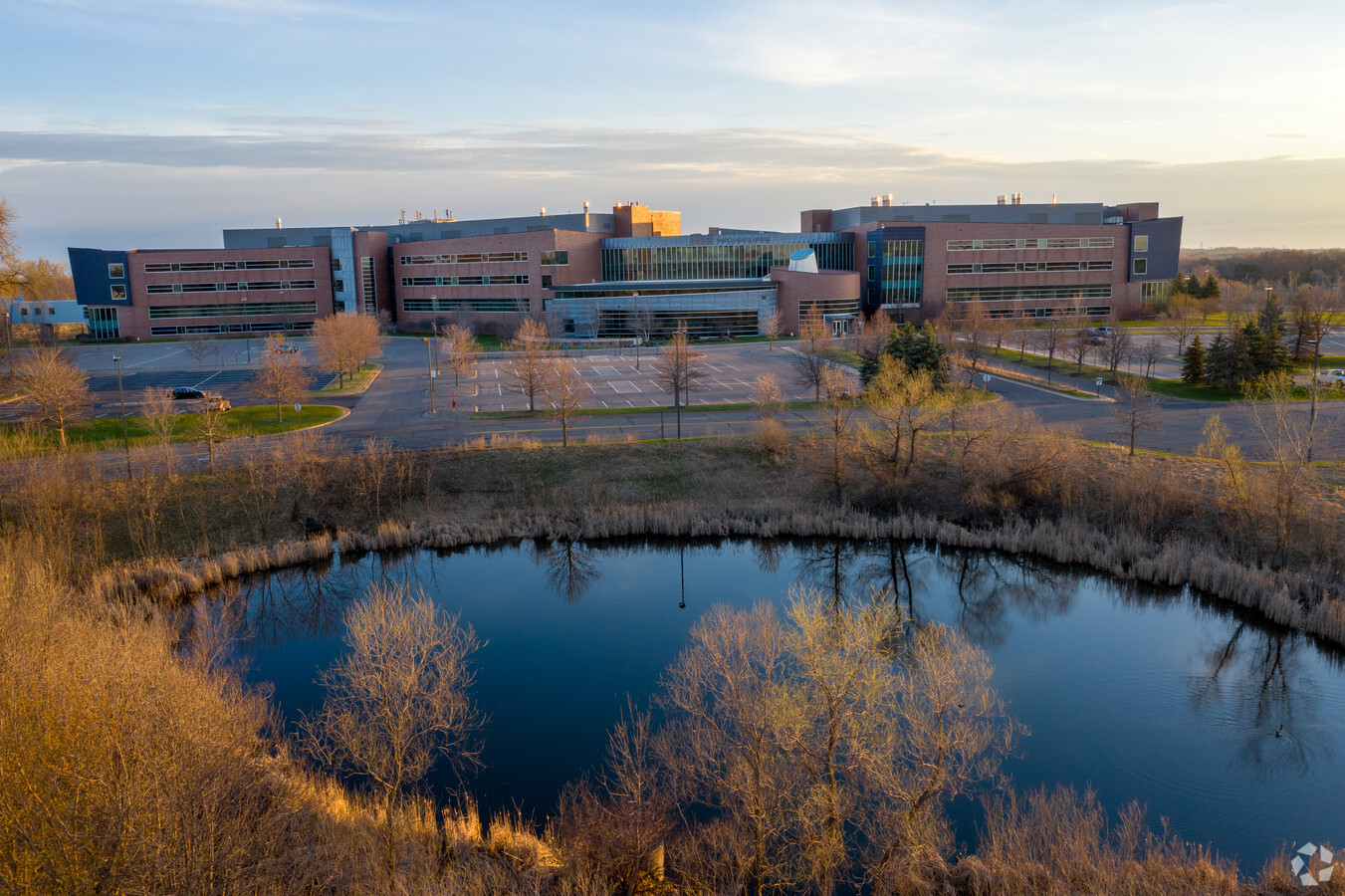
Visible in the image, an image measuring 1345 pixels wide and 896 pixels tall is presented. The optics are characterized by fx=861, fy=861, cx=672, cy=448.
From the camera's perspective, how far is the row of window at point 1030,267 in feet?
231

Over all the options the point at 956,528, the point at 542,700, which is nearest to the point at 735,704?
the point at 542,700

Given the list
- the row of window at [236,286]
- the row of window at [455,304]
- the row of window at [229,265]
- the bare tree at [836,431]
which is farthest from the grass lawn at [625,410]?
the row of window at [229,265]

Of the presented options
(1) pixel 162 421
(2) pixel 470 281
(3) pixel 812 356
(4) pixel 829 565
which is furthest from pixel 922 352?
(2) pixel 470 281

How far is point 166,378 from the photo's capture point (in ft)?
166

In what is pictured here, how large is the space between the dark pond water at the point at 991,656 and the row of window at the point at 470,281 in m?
48.0

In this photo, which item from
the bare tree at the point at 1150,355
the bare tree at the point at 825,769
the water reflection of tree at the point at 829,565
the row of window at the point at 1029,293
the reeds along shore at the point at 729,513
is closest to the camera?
the bare tree at the point at 825,769

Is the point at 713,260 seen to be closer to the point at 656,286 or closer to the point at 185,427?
the point at 656,286

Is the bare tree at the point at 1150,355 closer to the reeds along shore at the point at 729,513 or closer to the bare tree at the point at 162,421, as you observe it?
the reeds along shore at the point at 729,513

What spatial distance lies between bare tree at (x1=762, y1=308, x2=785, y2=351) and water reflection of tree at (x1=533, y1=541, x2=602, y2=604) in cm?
3333

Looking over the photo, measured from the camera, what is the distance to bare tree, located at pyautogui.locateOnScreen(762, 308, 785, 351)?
194ft

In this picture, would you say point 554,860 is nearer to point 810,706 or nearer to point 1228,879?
point 810,706

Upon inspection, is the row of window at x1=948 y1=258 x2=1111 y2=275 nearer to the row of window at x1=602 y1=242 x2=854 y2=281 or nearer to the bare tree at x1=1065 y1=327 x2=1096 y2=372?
the row of window at x1=602 y1=242 x2=854 y2=281

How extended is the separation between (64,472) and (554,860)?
2217cm

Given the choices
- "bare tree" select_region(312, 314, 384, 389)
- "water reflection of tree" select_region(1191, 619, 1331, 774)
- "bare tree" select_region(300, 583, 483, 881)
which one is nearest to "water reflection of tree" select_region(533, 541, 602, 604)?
"bare tree" select_region(300, 583, 483, 881)
